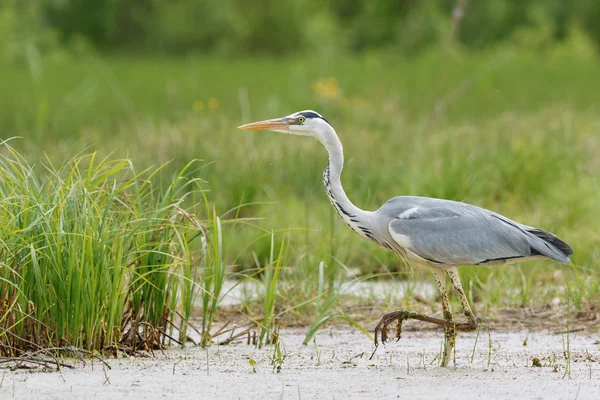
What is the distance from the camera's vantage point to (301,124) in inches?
210

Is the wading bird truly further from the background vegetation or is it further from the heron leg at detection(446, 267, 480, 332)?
the background vegetation

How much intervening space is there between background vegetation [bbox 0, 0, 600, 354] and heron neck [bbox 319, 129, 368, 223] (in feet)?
1.24

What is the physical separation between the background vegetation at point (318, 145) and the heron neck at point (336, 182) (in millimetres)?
379

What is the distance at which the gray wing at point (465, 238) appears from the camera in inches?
202

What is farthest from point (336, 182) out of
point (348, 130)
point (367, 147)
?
point (348, 130)

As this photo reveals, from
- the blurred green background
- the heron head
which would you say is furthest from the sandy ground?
the heron head

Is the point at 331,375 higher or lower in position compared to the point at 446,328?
lower

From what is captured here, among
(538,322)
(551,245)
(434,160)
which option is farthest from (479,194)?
(551,245)

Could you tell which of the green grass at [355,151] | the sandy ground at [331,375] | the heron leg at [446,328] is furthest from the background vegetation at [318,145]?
the heron leg at [446,328]

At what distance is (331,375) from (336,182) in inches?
39.9

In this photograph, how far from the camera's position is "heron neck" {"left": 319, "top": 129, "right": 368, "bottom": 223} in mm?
5277

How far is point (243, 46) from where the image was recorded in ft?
123

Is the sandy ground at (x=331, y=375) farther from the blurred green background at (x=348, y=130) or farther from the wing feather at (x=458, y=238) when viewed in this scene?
the blurred green background at (x=348, y=130)

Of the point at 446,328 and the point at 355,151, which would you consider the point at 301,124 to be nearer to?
the point at 446,328
